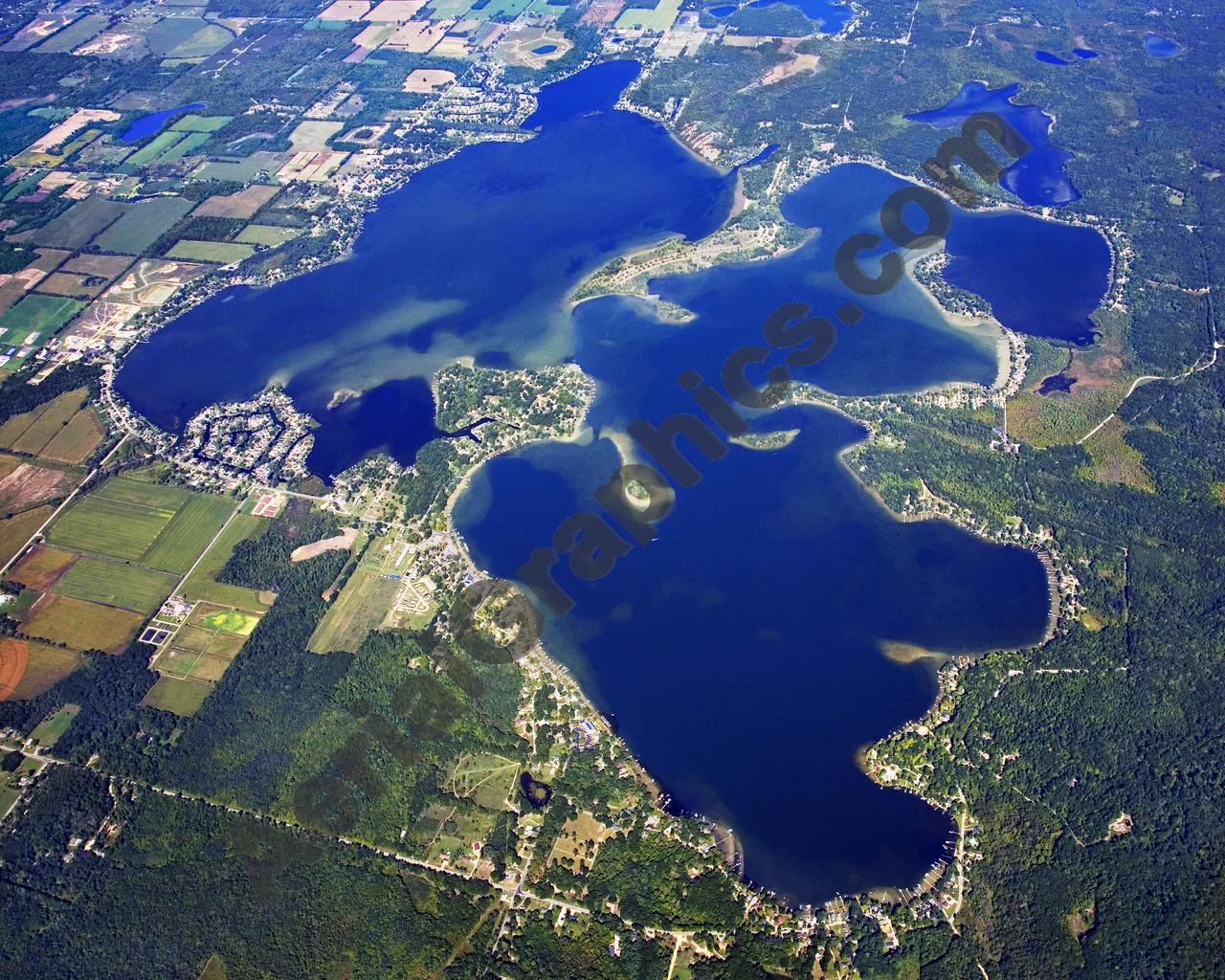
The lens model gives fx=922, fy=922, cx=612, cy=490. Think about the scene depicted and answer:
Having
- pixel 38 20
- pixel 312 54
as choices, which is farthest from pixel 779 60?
pixel 38 20

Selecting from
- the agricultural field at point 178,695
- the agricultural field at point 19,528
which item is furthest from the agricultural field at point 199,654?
the agricultural field at point 19,528

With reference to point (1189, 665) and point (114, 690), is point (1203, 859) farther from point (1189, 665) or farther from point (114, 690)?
point (114, 690)

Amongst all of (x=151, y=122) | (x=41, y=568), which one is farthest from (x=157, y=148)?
(x=41, y=568)

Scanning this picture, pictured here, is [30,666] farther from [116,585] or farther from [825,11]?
[825,11]

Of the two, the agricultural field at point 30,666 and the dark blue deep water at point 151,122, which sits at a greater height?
the dark blue deep water at point 151,122

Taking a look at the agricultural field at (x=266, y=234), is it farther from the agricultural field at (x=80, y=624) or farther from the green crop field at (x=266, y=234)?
the agricultural field at (x=80, y=624)
